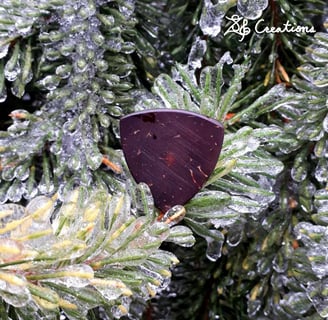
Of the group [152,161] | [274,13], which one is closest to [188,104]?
[152,161]

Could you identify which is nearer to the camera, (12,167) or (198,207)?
(198,207)

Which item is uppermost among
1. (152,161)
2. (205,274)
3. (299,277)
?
(152,161)

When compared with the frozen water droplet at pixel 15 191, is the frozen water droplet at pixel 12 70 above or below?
above

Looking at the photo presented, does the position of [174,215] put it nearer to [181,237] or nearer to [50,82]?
[181,237]

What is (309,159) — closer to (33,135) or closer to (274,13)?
(274,13)

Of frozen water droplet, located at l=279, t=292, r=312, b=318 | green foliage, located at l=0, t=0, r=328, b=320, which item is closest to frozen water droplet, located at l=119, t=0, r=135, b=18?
green foliage, located at l=0, t=0, r=328, b=320

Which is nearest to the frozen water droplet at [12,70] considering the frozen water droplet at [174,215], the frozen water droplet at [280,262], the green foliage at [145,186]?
the green foliage at [145,186]

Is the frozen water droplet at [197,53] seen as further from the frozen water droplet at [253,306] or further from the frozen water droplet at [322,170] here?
the frozen water droplet at [253,306]

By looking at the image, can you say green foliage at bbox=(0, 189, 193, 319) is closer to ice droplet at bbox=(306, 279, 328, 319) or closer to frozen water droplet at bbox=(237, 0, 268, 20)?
ice droplet at bbox=(306, 279, 328, 319)
